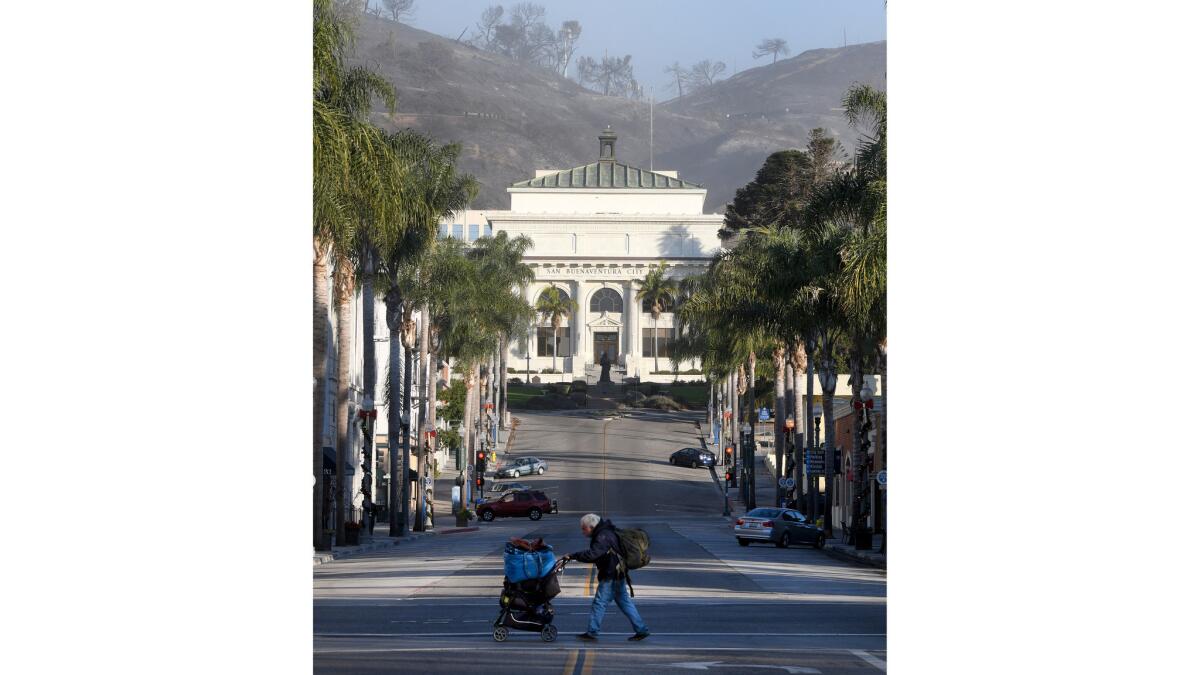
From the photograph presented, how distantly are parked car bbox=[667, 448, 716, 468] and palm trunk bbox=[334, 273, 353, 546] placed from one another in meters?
38.2

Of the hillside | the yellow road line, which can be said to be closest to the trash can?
the hillside

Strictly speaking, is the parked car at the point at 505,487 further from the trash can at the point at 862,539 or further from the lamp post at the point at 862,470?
the trash can at the point at 862,539

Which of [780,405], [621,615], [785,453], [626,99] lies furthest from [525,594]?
[785,453]

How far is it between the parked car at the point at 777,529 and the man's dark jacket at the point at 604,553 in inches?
1041

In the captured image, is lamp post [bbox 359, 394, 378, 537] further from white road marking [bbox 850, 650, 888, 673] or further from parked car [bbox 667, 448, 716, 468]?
parked car [bbox 667, 448, 716, 468]

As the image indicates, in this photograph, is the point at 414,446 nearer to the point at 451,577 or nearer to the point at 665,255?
the point at 451,577

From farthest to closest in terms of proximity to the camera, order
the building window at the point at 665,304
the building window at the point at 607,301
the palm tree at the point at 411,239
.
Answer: the building window at the point at 607,301 < the building window at the point at 665,304 < the palm tree at the point at 411,239

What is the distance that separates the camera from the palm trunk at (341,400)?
132ft

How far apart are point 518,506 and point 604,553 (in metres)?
43.2

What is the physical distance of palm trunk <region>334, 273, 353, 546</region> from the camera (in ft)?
132

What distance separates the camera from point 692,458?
3221 inches

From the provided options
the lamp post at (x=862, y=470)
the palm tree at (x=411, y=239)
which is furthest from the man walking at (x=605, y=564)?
the lamp post at (x=862, y=470)
